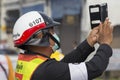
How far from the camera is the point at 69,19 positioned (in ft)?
58.1

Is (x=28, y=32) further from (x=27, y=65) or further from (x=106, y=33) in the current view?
(x=106, y=33)

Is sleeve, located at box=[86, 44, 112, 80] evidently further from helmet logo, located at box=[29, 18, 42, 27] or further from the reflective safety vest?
helmet logo, located at box=[29, 18, 42, 27]

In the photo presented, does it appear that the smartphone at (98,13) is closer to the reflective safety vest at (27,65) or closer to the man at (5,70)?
the reflective safety vest at (27,65)

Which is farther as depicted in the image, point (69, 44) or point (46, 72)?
point (69, 44)

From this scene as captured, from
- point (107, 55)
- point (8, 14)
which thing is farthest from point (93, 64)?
point (8, 14)

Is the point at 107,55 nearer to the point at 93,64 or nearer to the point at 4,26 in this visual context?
the point at 93,64

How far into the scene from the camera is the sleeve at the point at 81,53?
4.14 metres

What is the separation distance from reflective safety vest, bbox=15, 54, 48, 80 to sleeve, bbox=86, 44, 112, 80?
352 millimetres

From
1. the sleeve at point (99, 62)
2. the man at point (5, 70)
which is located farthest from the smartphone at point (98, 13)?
the man at point (5, 70)

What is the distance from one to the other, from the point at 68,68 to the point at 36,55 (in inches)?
12.7

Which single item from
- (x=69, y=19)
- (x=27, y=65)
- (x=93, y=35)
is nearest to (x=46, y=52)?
(x=27, y=65)

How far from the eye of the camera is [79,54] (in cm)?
425

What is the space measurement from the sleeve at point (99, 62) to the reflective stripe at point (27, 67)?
1.18 ft

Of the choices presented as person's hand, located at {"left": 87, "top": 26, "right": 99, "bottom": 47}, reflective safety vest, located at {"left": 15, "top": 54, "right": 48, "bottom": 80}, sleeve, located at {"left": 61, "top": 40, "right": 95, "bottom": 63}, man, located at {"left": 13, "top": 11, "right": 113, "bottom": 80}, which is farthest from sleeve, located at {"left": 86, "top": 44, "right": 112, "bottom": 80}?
sleeve, located at {"left": 61, "top": 40, "right": 95, "bottom": 63}
